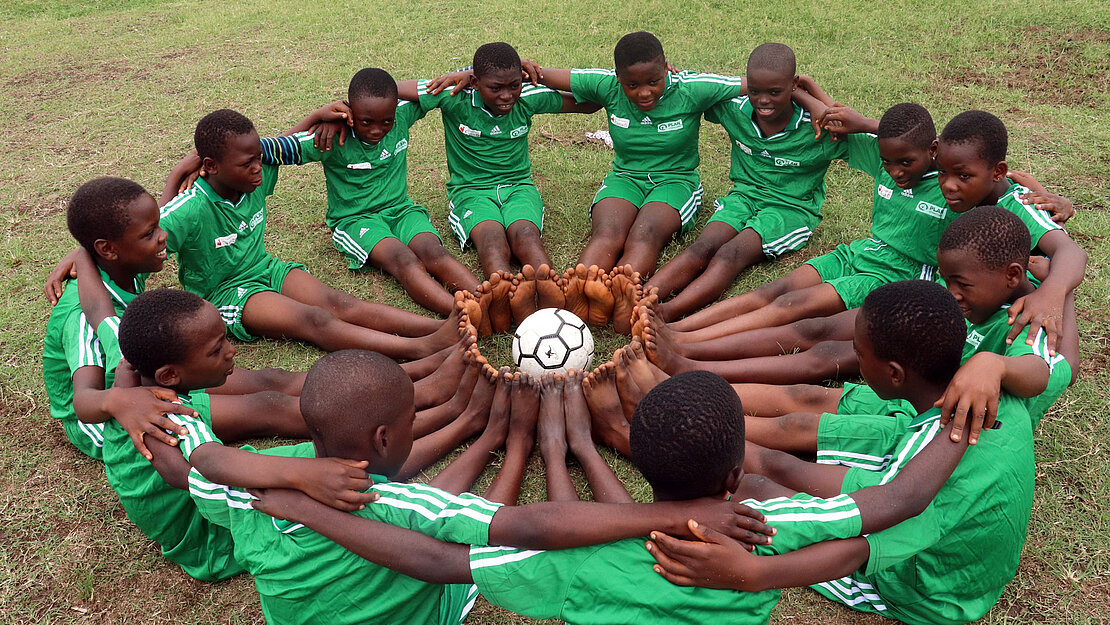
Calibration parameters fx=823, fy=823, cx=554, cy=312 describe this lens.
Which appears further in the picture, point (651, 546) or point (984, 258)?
point (984, 258)

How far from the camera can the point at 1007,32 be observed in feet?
29.9

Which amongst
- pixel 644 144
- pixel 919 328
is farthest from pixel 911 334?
pixel 644 144

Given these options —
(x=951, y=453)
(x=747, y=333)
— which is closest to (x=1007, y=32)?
(x=747, y=333)

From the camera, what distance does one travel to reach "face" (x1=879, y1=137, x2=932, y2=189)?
4.69 m

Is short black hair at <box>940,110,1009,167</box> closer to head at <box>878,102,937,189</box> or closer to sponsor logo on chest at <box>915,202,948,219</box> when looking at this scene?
head at <box>878,102,937,189</box>

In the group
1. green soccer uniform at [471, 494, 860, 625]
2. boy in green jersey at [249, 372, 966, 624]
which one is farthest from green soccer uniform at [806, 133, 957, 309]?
green soccer uniform at [471, 494, 860, 625]

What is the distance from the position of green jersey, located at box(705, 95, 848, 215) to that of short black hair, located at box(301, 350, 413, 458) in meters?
3.77

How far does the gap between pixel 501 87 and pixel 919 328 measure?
11.9ft

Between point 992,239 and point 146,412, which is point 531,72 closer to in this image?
point 992,239

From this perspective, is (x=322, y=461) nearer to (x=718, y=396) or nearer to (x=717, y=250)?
(x=718, y=396)

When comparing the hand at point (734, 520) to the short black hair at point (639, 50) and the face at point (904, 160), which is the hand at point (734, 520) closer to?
the face at point (904, 160)

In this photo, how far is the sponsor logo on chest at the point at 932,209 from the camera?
4.71m

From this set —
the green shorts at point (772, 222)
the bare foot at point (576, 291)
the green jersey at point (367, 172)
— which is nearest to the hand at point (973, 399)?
the bare foot at point (576, 291)

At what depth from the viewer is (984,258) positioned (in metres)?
3.57
